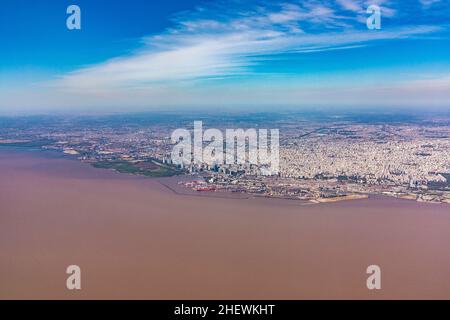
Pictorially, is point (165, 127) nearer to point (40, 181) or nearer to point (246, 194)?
point (40, 181)

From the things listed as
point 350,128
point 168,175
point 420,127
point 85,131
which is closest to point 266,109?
point 350,128

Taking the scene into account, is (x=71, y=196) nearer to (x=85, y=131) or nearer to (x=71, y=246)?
(x=71, y=246)

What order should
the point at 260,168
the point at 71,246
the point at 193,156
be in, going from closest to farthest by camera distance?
the point at 71,246 → the point at 260,168 → the point at 193,156

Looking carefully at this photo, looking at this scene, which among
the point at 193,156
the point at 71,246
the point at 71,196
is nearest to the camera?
the point at 71,246

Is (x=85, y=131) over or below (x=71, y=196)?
over

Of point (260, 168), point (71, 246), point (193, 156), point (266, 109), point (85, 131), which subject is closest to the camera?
point (71, 246)

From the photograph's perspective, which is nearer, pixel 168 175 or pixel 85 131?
pixel 168 175

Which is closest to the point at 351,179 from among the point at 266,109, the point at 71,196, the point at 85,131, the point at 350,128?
the point at 71,196
